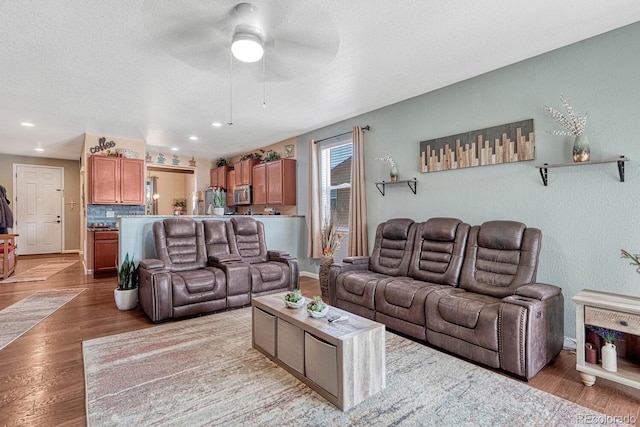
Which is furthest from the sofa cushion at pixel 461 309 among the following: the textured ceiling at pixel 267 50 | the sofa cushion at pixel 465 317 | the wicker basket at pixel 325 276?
the textured ceiling at pixel 267 50

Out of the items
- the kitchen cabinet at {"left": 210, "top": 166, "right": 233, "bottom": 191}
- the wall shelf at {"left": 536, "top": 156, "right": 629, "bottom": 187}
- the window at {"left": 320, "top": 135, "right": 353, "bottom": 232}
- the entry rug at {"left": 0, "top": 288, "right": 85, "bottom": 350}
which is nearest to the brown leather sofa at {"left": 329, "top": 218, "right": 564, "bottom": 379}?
the wall shelf at {"left": 536, "top": 156, "right": 629, "bottom": 187}

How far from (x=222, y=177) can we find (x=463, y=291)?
656 cm

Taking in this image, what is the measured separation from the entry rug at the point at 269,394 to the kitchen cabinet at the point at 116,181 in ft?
13.8

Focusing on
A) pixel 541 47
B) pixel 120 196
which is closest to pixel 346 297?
pixel 541 47

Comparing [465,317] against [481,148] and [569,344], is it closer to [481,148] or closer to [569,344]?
[569,344]

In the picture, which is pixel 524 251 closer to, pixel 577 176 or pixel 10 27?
pixel 577 176

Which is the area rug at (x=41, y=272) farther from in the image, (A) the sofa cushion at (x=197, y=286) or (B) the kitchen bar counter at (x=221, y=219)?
(A) the sofa cushion at (x=197, y=286)

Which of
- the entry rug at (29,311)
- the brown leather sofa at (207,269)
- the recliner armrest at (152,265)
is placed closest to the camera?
the entry rug at (29,311)

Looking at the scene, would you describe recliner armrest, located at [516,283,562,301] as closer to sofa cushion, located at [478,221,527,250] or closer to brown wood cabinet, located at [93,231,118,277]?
sofa cushion, located at [478,221,527,250]

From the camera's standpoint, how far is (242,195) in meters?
7.05

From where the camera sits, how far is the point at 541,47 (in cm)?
289

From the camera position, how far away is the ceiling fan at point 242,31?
87.9 inches

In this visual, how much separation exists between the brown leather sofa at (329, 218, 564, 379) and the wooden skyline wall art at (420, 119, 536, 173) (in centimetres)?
71

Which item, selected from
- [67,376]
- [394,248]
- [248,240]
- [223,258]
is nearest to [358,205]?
[394,248]
